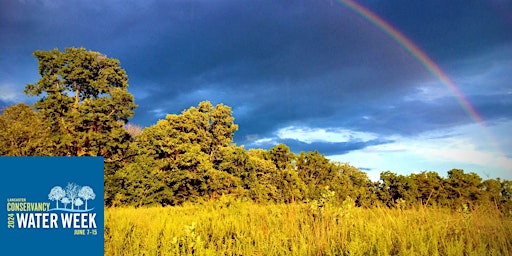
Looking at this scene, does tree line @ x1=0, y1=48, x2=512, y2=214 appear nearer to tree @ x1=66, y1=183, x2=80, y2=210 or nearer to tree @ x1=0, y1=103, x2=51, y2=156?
tree @ x1=0, y1=103, x2=51, y2=156

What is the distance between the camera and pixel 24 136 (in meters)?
23.6

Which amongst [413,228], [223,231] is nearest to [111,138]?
[223,231]

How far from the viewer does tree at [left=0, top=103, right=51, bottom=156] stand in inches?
902

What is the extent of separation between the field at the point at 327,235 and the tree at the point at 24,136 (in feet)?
58.9

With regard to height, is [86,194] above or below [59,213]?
above

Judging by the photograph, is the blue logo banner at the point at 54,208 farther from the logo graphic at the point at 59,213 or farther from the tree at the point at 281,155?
the tree at the point at 281,155

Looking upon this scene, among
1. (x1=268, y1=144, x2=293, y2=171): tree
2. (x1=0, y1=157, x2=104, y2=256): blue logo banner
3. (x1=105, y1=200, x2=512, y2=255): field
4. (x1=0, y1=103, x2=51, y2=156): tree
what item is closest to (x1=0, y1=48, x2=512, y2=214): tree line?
(x1=0, y1=103, x2=51, y2=156): tree

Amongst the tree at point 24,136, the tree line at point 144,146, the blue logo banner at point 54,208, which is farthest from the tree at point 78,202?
the tree at point 24,136

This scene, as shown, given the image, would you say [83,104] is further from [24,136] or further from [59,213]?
[59,213]

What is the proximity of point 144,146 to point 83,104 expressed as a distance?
5308 millimetres

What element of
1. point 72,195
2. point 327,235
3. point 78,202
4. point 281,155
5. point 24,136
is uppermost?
point 24,136

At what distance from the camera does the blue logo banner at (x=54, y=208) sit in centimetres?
611

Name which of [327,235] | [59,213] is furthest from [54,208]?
[327,235]

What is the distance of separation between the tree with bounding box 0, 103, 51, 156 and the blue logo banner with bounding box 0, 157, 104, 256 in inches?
732
